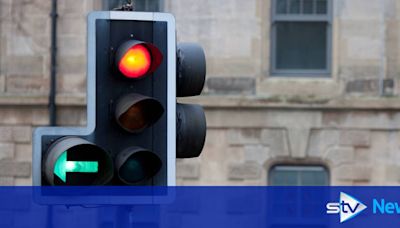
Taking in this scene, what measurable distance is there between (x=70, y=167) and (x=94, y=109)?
0.35 m

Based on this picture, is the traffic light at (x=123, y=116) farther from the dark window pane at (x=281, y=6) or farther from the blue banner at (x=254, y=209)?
the dark window pane at (x=281, y=6)

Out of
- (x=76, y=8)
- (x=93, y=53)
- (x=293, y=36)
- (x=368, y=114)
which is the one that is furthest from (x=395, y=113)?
(x=93, y=53)

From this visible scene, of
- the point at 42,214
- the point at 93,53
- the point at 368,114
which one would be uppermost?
the point at 93,53

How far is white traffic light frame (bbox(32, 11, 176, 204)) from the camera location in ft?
16.4

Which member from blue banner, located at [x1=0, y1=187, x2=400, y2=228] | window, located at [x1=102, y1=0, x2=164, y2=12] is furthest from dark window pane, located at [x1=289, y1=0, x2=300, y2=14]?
blue banner, located at [x1=0, y1=187, x2=400, y2=228]

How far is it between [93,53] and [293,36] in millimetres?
9397

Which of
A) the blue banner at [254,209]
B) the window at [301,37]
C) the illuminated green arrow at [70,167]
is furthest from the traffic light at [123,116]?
the window at [301,37]

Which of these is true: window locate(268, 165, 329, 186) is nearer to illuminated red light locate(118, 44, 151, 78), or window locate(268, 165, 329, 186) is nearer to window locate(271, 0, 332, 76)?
window locate(271, 0, 332, 76)

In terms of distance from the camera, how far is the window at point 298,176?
46.1 feet

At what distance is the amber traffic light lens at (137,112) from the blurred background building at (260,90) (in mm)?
Answer: 8680

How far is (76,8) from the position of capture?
1405 cm

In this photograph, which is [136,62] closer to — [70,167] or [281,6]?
[70,167]

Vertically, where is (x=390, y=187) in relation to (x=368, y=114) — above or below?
below

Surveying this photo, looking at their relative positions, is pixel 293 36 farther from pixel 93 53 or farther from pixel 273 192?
pixel 93 53
